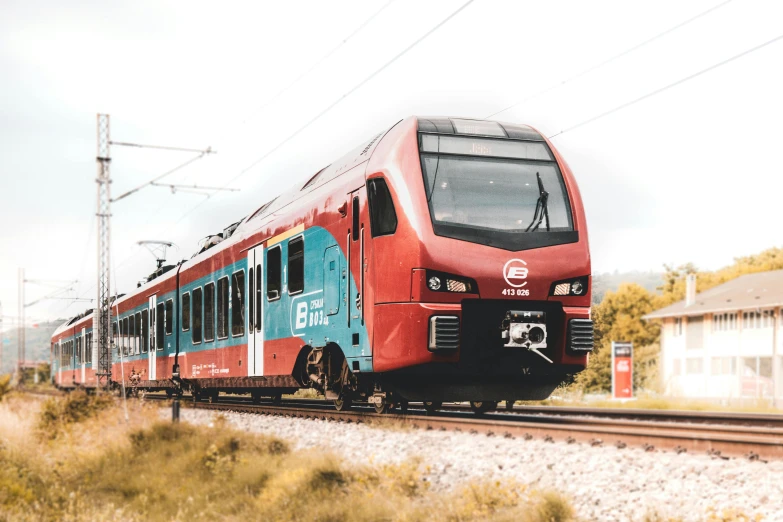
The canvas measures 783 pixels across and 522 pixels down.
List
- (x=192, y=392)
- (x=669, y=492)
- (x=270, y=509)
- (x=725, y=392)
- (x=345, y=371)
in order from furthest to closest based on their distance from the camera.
Answer: (x=725, y=392), (x=192, y=392), (x=345, y=371), (x=270, y=509), (x=669, y=492)

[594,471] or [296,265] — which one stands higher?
[296,265]

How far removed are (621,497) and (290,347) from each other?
8286 mm

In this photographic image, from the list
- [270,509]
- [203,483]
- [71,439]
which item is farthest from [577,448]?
[71,439]

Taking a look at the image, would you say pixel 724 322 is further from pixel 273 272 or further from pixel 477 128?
pixel 477 128

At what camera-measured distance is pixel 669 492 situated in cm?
679

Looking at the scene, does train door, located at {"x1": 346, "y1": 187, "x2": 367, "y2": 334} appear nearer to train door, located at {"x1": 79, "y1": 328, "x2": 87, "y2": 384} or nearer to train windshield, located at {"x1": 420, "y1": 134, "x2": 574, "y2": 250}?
train windshield, located at {"x1": 420, "y1": 134, "x2": 574, "y2": 250}

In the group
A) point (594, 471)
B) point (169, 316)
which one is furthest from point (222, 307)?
point (594, 471)

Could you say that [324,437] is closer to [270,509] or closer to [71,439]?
[270,509]

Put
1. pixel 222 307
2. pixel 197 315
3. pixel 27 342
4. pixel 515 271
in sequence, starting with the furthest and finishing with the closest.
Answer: pixel 27 342, pixel 197 315, pixel 222 307, pixel 515 271

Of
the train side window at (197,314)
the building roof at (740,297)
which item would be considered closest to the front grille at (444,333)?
the train side window at (197,314)

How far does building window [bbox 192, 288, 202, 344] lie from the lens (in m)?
20.5

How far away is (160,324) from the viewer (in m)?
24.8

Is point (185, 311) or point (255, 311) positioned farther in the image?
point (185, 311)

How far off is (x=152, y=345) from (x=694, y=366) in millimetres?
41765
